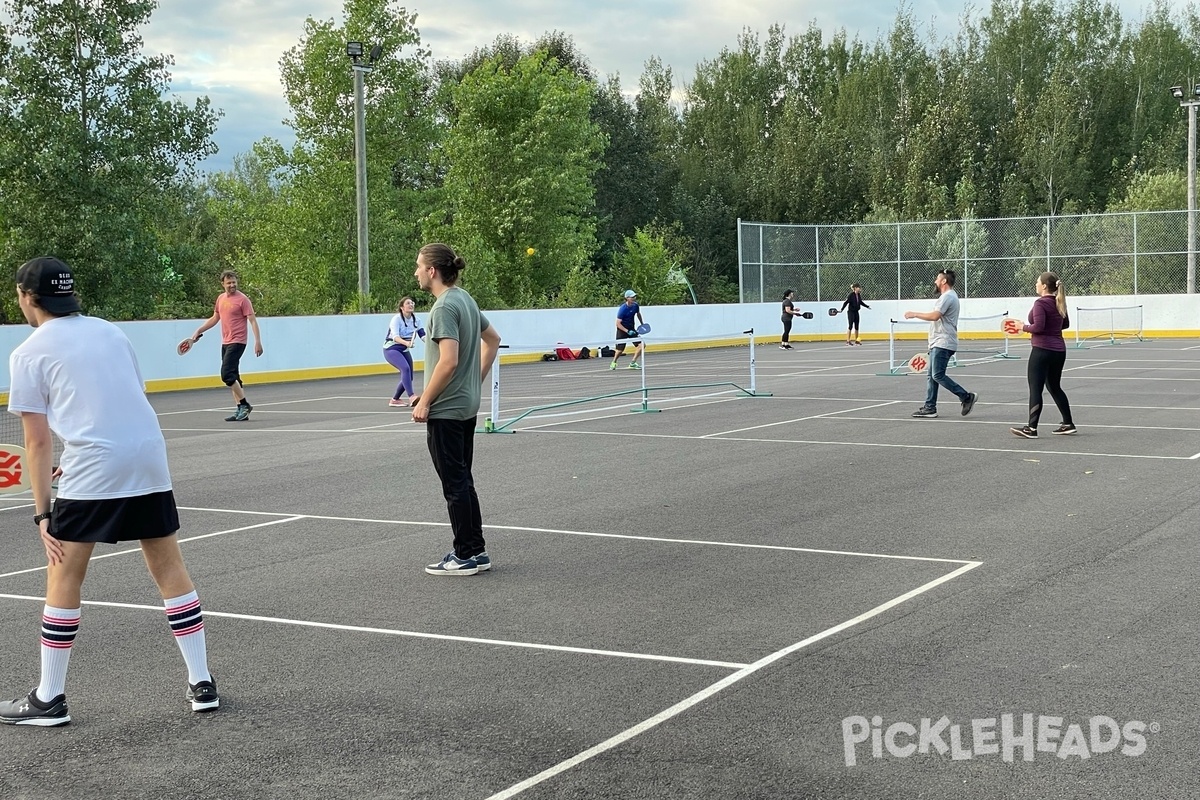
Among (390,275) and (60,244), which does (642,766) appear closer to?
(60,244)

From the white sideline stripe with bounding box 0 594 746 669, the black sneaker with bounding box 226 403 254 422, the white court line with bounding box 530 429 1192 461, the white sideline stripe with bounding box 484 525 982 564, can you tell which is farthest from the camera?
the black sneaker with bounding box 226 403 254 422

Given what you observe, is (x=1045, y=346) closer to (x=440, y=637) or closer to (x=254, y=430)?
(x=254, y=430)

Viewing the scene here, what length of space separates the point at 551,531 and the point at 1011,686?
4.39 m

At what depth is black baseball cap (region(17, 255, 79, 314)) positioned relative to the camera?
5156mm

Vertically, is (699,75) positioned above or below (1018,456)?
above

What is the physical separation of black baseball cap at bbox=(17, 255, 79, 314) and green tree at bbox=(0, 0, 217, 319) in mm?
25015

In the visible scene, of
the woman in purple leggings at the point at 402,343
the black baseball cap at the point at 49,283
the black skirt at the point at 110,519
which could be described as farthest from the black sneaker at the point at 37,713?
the woman in purple leggings at the point at 402,343

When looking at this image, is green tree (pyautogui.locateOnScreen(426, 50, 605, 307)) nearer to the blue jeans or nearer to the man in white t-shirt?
the blue jeans

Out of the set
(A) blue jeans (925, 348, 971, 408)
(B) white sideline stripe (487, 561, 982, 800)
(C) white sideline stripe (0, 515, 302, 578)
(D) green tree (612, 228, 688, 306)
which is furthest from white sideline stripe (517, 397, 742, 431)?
(D) green tree (612, 228, 688, 306)

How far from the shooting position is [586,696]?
18.1ft

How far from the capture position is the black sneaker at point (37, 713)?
17.1 feet

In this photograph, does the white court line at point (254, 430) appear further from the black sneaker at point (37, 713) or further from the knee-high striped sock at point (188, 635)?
the black sneaker at point (37, 713)

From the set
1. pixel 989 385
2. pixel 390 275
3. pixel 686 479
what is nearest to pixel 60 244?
pixel 390 275

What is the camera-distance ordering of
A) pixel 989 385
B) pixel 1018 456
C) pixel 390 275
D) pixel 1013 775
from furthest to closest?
1. pixel 390 275
2. pixel 989 385
3. pixel 1018 456
4. pixel 1013 775
